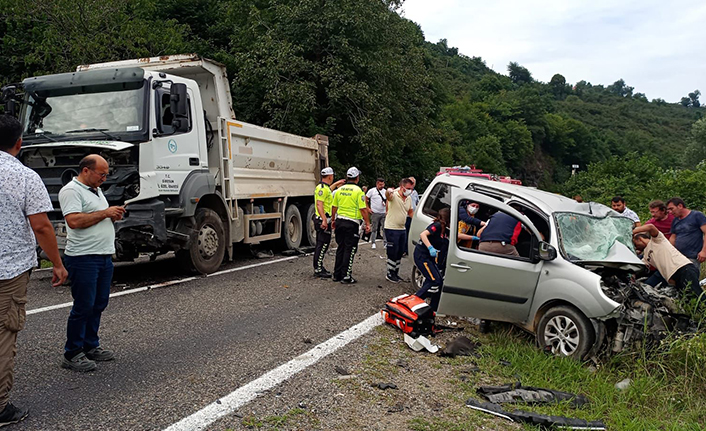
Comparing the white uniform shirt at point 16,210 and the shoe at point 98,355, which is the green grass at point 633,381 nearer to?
the shoe at point 98,355

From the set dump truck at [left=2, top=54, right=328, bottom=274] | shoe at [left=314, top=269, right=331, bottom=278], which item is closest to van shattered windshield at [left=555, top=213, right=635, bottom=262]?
shoe at [left=314, top=269, right=331, bottom=278]

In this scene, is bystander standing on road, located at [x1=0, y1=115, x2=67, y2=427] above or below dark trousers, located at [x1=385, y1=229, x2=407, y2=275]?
above

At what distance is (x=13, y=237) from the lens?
3330 millimetres

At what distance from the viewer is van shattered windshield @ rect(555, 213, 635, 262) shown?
215 inches

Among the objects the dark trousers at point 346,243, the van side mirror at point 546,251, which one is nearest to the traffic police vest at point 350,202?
the dark trousers at point 346,243

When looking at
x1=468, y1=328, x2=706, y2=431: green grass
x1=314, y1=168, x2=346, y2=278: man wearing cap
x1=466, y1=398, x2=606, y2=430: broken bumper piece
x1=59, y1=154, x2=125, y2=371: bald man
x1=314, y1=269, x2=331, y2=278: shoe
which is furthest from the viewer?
x1=314, y1=269, x2=331, y2=278: shoe

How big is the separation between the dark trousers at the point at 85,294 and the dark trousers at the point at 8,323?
0.68m

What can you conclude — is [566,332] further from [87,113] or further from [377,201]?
[377,201]

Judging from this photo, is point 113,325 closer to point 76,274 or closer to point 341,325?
point 76,274

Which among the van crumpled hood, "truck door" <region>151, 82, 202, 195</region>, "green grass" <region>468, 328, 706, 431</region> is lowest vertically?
"green grass" <region>468, 328, 706, 431</region>

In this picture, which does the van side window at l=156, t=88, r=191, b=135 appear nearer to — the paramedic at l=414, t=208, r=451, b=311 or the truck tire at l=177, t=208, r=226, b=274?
the truck tire at l=177, t=208, r=226, b=274

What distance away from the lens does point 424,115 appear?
26.1 meters

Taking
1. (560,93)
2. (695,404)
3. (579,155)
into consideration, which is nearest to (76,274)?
(695,404)

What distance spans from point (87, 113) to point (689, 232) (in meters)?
8.49
